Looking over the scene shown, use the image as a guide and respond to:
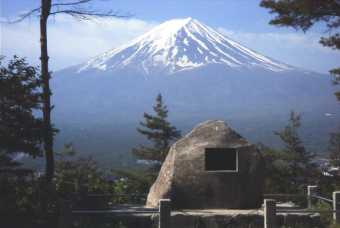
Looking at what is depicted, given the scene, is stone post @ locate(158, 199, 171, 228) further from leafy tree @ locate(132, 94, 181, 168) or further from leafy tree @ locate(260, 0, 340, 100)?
leafy tree @ locate(132, 94, 181, 168)

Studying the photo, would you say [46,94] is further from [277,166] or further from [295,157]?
[295,157]

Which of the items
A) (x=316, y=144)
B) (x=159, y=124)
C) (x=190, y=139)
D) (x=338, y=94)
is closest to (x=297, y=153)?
(x=159, y=124)

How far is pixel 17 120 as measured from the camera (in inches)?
476

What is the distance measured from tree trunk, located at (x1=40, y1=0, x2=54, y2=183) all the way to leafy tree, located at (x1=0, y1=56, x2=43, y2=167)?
0.30 m

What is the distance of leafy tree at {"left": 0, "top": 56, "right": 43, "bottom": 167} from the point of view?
12.0 m

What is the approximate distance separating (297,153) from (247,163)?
24.1m

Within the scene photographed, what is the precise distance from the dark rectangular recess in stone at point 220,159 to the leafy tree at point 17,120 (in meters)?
3.83

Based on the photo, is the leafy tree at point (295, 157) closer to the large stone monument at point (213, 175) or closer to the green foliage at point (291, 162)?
the green foliage at point (291, 162)

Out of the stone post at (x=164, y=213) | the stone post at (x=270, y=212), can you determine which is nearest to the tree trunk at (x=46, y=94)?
the stone post at (x=164, y=213)

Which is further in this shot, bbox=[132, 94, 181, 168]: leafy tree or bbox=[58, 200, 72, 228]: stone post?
bbox=[132, 94, 181, 168]: leafy tree

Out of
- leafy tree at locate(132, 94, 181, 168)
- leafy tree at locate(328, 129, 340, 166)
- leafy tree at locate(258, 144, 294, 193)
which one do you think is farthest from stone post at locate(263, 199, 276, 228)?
leafy tree at locate(328, 129, 340, 166)

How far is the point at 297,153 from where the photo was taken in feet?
119

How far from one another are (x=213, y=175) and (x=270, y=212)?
7.47ft

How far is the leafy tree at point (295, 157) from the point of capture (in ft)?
112
